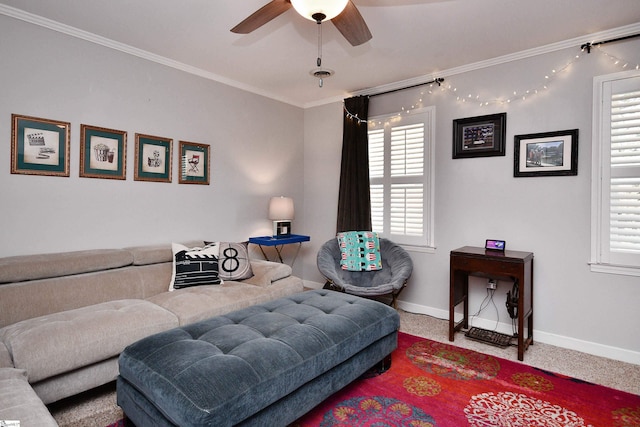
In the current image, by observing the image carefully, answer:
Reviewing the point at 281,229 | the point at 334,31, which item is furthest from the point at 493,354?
the point at 334,31

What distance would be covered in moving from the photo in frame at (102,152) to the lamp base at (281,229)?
5.66 ft

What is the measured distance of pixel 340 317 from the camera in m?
2.20

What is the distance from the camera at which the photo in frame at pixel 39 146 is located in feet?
8.41

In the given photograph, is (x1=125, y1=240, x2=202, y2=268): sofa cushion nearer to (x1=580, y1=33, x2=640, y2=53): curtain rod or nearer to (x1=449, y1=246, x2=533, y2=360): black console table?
(x1=449, y1=246, x2=533, y2=360): black console table

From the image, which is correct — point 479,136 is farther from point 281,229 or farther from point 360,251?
point 281,229

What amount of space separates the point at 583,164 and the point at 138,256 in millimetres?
→ 3835

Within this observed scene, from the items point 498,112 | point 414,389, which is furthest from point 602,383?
point 498,112

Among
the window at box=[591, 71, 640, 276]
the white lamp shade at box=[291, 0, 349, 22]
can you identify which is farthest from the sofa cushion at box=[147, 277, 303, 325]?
the window at box=[591, 71, 640, 276]

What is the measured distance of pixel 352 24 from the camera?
2.12 m

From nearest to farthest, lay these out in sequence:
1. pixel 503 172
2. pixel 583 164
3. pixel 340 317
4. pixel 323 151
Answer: pixel 340 317 → pixel 583 164 → pixel 503 172 → pixel 323 151

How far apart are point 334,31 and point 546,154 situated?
2.13 m

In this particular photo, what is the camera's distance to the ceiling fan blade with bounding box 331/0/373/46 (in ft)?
6.55

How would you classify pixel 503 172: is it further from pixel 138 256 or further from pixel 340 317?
pixel 138 256

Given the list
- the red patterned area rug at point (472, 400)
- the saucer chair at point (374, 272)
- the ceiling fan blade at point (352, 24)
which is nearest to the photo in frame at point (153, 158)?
the saucer chair at point (374, 272)
